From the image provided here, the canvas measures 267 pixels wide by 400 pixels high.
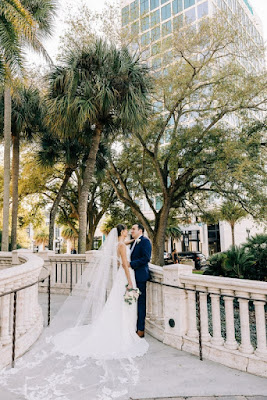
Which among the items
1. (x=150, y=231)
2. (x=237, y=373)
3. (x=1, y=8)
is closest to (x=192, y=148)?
(x=150, y=231)

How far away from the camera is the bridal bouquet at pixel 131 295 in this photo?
4.61m

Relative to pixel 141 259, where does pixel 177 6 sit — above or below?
above

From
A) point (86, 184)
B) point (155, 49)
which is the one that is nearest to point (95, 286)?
point (86, 184)

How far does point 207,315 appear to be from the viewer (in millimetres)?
4309

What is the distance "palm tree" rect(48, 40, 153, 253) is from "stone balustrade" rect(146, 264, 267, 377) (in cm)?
730

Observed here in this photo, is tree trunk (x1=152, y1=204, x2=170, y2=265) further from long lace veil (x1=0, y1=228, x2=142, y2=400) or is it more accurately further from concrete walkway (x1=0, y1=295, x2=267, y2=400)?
concrete walkway (x1=0, y1=295, x2=267, y2=400)

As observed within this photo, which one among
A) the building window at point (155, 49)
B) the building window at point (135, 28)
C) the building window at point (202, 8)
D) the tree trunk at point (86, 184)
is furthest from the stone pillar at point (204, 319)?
the building window at point (202, 8)

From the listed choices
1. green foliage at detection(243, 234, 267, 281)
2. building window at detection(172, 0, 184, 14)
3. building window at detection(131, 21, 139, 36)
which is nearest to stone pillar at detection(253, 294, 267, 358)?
green foliage at detection(243, 234, 267, 281)

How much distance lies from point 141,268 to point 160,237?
11084 millimetres

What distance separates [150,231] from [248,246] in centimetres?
726

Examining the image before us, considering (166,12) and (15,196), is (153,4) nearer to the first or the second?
(166,12)

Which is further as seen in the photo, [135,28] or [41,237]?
[41,237]

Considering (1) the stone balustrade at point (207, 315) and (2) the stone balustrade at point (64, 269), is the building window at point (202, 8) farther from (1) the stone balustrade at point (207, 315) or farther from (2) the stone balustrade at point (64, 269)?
(1) the stone balustrade at point (207, 315)

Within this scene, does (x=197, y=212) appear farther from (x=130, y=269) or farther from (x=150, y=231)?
(x=130, y=269)
